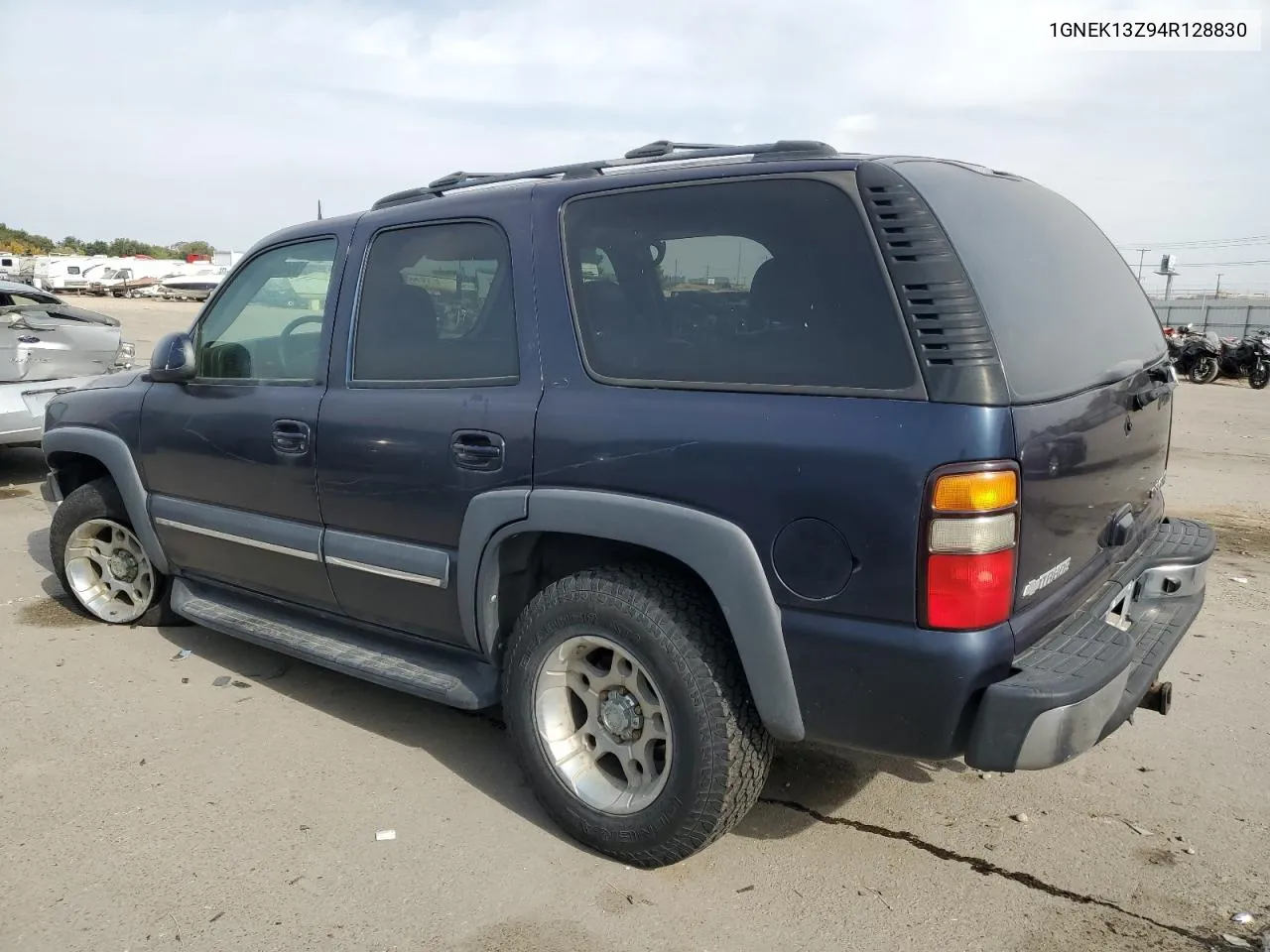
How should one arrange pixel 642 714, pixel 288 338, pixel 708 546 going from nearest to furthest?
pixel 708 546 < pixel 642 714 < pixel 288 338

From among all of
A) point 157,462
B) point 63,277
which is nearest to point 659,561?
point 157,462

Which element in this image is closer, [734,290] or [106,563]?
[734,290]

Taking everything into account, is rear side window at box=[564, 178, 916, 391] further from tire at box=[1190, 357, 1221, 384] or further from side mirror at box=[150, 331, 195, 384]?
tire at box=[1190, 357, 1221, 384]

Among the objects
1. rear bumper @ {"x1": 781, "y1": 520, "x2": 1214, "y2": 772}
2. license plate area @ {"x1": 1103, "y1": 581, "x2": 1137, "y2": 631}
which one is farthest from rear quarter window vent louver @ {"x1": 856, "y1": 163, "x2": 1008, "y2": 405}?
license plate area @ {"x1": 1103, "y1": 581, "x2": 1137, "y2": 631}

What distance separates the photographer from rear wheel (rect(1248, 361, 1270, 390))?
19.3 metres

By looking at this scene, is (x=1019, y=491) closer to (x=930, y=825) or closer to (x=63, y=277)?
(x=930, y=825)

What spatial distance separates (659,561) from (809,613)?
0.55 meters

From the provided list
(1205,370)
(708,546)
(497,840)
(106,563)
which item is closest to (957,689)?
(708,546)

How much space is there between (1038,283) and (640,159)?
1264 millimetres

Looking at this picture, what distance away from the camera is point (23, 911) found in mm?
2682

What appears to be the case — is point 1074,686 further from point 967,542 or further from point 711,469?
point 711,469

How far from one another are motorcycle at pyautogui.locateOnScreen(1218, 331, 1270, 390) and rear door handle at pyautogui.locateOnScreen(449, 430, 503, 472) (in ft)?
67.4

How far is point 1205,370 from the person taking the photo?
802 inches

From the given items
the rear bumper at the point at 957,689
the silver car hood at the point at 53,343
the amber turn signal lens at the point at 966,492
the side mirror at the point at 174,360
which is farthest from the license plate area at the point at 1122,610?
the silver car hood at the point at 53,343
